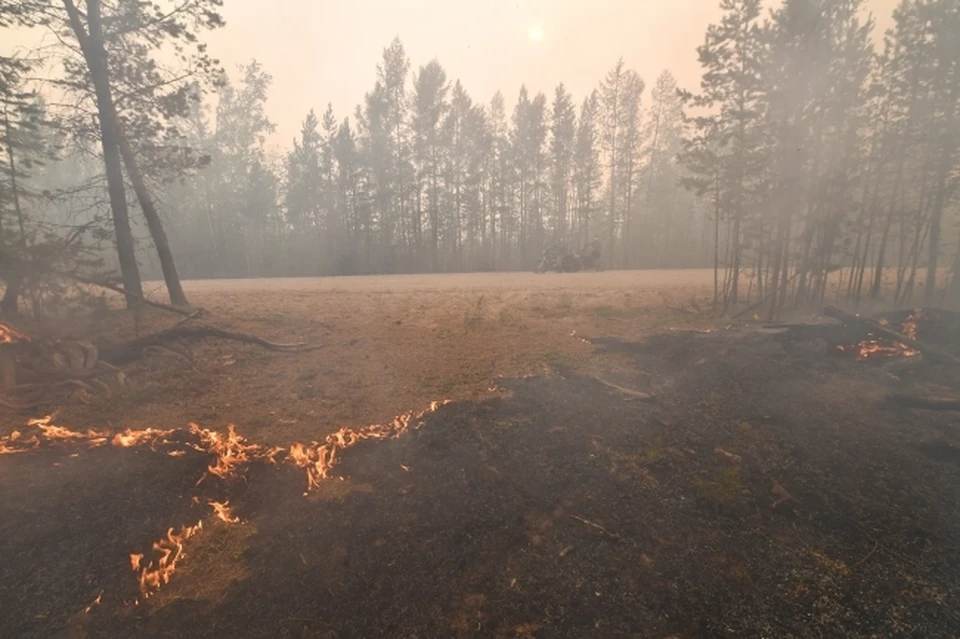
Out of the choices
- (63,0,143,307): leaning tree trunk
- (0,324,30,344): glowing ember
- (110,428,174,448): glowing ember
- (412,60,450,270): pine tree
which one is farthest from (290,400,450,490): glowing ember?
→ (412,60,450,270): pine tree

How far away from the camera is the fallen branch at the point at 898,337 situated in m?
10.9

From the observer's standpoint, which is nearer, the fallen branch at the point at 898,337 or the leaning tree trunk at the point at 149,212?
the fallen branch at the point at 898,337

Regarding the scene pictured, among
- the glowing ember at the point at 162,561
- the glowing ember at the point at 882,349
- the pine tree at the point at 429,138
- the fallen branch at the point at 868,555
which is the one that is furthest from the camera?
the pine tree at the point at 429,138

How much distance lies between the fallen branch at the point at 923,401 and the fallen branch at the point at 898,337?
10.7 feet

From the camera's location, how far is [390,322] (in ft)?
48.3

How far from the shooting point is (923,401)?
8.47 meters

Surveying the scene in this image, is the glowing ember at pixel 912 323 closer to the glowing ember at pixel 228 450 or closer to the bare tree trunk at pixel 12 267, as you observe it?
the glowing ember at pixel 228 450

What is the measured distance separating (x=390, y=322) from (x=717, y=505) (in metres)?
11.2

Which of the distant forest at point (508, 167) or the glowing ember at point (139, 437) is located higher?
the distant forest at point (508, 167)

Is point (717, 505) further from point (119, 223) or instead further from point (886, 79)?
point (886, 79)

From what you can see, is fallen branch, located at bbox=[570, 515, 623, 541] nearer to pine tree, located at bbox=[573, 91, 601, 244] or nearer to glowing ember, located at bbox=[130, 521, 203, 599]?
glowing ember, located at bbox=[130, 521, 203, 599]

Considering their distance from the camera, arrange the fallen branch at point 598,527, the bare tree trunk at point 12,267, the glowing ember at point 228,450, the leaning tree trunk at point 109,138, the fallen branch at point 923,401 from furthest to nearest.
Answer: the leaning tree trunk at point 109,138 → the bare tree trunk at point 12,267 → the fallen branch at point 923,401 → the glowing ember at point 228,450 → the fallen branch at point 598,527

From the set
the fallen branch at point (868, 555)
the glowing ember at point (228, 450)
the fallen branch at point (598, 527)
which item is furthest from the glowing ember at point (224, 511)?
the fallen branch at point (868, 555)

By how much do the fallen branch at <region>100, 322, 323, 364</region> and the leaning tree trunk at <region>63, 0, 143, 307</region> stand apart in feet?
10.6
